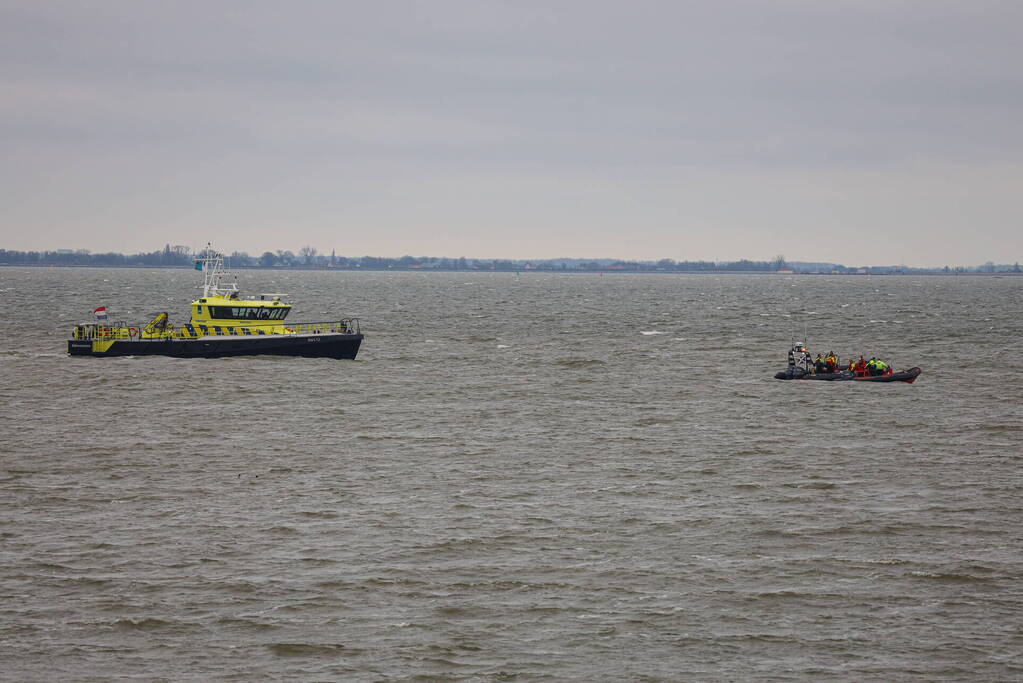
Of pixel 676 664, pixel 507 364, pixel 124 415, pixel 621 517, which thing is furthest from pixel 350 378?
pixel 676 664

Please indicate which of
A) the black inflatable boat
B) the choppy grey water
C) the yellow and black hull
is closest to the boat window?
the yellow and black hull

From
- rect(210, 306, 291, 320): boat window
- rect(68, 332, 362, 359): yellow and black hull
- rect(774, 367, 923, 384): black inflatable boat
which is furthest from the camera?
rect(210, 306, 291, 320): boat window

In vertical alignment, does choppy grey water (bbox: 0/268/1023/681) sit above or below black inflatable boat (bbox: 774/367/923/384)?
below

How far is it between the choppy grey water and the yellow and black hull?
1097cm

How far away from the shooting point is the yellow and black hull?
77.5 metres

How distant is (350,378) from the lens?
69875 mm

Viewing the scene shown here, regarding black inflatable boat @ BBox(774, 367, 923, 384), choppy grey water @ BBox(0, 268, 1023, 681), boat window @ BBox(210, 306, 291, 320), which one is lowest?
choppy grey water @ BBox(0, 268, 1023, 681)

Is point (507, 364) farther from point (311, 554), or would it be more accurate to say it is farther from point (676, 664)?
point (676, 664)

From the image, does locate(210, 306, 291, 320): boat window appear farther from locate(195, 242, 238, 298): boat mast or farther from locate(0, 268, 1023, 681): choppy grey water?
locate(0, 268, 1023, 681): choppy grey water

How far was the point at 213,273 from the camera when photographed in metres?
78.9

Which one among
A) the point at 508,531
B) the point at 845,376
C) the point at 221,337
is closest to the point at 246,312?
the point at 221,337

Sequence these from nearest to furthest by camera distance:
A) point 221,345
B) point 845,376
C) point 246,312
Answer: point 845,376 → point 221,345 → point 246,312

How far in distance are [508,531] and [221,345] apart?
50.1 meters

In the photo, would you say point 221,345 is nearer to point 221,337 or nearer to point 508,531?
point 221,337
